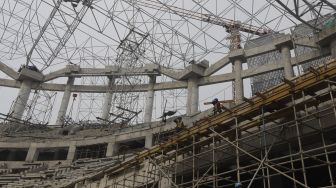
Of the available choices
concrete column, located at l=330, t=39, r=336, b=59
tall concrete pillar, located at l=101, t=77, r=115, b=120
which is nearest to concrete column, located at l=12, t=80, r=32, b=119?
tall concrete pillar, located at l=101, t=77, r=115, b=120

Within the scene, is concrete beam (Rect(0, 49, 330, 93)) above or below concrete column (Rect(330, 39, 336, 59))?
above

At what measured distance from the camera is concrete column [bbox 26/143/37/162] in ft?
117

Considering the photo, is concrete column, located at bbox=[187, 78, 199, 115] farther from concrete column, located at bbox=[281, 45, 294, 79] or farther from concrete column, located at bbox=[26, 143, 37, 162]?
concrete column, located at bbox=[26, 143, 37, 162]

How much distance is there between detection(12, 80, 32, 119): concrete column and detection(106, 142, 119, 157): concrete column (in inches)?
583

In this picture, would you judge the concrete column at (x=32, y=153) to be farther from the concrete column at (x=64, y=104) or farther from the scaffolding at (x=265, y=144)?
the scaffolding at (x=265, y=144)

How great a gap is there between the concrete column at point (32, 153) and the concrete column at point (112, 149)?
733 cm

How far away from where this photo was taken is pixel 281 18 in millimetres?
29828

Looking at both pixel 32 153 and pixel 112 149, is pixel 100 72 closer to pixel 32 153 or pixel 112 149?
pixel 32 153

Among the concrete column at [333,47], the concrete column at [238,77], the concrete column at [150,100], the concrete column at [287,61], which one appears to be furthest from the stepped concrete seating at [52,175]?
the concrete column at [333,47]

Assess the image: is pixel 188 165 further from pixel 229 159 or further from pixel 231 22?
pixel 231 22

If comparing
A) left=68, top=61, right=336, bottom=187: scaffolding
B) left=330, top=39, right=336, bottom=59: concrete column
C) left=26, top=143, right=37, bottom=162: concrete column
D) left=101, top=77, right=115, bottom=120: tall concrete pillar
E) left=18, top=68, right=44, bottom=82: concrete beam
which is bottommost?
left=68, top=61, right=336, bottom=187: scaffolding

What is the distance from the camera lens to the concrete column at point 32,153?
35.7 m

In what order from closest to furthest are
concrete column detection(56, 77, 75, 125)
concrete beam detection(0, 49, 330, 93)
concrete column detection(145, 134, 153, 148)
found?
concrete beam detection(0, 49, 330, 93), concrete column detection(145, 134, 153, 148), concrete column detection(56, 77, 75, 125)

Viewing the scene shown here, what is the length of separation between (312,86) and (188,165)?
22.5 ft
